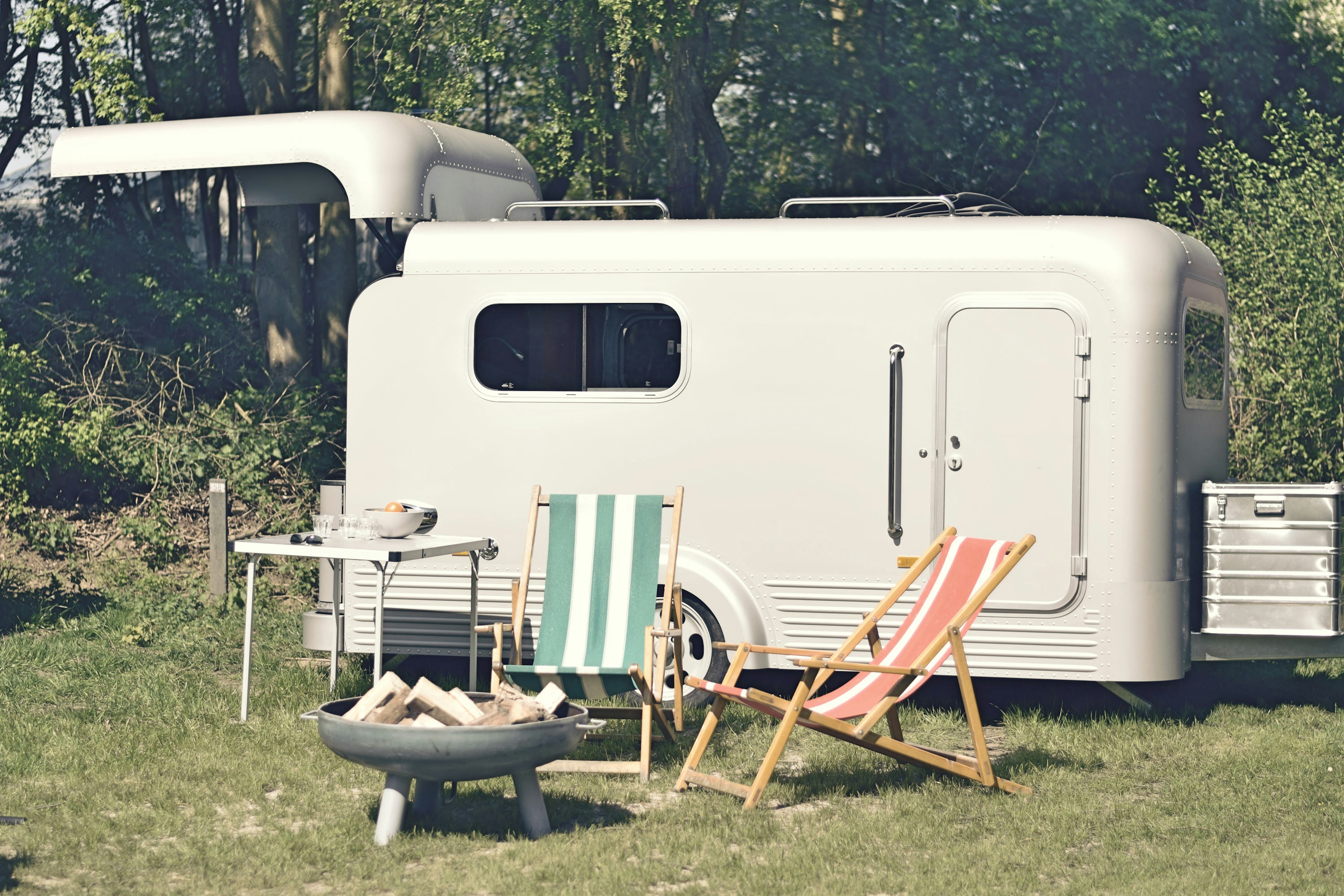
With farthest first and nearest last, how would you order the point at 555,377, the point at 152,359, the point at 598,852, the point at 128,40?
the point at 128,40 → the point at 152,359 → the point at 555,377 → the point at 598,852

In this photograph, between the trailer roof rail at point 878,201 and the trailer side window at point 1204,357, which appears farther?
the trailer side window at point 1204,357

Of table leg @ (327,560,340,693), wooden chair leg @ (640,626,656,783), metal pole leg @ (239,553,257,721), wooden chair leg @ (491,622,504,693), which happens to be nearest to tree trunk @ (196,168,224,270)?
table leg @ (327,560,340,693)

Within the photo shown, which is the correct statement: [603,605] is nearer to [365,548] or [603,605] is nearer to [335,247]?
[365,548]

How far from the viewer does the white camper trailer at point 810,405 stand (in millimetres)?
6273

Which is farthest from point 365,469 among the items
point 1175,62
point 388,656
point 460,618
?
point 1175,62

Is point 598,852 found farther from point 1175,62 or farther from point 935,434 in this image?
point 1175,62

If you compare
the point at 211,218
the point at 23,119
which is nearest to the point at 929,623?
the point at 211,218

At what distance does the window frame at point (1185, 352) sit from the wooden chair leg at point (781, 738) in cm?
239

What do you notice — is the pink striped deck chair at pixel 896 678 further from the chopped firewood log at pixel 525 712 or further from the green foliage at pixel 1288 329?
the green foliage at pixel 1288 329

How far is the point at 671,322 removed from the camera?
6691mm

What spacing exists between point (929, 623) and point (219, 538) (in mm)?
5797

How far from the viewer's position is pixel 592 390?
674 centimetres

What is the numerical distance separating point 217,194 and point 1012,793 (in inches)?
514

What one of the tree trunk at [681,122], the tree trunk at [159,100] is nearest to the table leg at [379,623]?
the tree trunk at [681,122]
